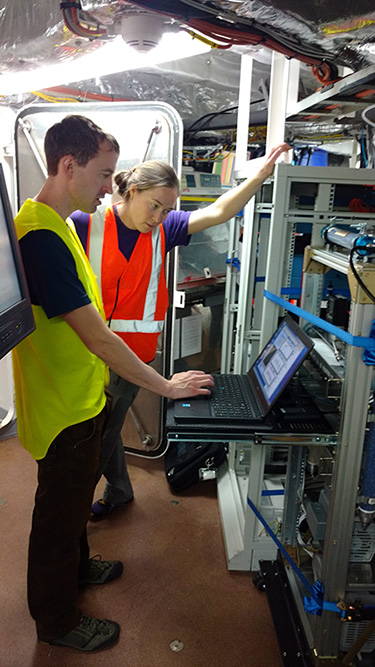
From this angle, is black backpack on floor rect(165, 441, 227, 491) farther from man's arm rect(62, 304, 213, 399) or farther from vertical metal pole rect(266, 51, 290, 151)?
vertical metal pole rect(266, 51, 290, 151)

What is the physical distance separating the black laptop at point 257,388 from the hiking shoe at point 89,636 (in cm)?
91

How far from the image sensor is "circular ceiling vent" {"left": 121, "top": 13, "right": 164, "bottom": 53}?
1364 millimetres

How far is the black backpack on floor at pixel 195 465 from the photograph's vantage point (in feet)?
8.91

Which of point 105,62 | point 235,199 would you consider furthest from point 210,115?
point 235,199

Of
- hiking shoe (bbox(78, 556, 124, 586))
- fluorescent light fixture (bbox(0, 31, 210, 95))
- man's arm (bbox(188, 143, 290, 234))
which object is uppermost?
fluorescent light fixture (bbox(0, 31, 210, 95))

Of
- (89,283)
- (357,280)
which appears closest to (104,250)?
(89,283)

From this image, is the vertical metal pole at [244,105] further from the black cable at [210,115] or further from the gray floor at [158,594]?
the gray floor at [158,594]

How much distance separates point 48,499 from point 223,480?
1363 mm

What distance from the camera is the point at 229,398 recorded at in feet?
5.54

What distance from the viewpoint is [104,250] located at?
221 cm

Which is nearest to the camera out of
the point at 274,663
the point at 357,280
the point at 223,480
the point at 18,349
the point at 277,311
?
the point at 357,280

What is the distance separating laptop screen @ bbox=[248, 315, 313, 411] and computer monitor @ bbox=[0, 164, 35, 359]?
2.61 ft

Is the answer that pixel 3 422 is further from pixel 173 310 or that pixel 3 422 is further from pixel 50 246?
pixel 50 246

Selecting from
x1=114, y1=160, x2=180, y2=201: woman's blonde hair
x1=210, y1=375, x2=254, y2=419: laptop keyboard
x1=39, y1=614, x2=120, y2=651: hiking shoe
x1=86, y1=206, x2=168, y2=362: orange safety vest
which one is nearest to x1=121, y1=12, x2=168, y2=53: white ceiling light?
x1=114, y1=160, x2=180, y2=201: woman's blonde hair
